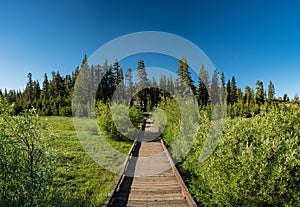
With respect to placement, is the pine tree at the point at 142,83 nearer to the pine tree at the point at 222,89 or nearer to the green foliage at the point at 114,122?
the pine tree at the point at 222,89

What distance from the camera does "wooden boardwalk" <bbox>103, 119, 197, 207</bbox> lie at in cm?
570

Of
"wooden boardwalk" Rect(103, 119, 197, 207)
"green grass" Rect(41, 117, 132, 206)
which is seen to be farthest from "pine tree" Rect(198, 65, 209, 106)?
"green grass" Rect(41, 117, 132, 206)

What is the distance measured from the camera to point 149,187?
675 centimetres

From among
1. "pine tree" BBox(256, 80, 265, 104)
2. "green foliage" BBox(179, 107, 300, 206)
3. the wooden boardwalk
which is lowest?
the wooden boardwalk

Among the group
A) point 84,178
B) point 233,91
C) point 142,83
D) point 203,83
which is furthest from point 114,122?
point 233,91

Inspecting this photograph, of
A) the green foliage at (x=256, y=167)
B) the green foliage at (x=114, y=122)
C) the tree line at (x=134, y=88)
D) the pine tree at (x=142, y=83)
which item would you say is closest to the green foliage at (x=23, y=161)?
the green foliage at (x=256, y=167)

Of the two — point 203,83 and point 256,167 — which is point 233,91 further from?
point 256,167

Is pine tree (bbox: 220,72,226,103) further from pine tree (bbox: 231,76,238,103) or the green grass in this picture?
the green grass

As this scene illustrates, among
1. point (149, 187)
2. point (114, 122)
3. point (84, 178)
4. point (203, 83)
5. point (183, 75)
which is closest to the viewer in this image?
point (149, 187)

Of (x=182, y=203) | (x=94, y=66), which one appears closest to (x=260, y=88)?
(x=94, y=66)

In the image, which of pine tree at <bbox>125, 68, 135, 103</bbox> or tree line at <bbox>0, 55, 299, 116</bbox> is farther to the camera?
pine tree at <bbox>125, 68, 135, 103</bbox>

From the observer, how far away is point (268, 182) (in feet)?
13.2

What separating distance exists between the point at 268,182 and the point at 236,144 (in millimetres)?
970

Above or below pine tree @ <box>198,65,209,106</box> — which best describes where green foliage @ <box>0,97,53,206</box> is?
below
